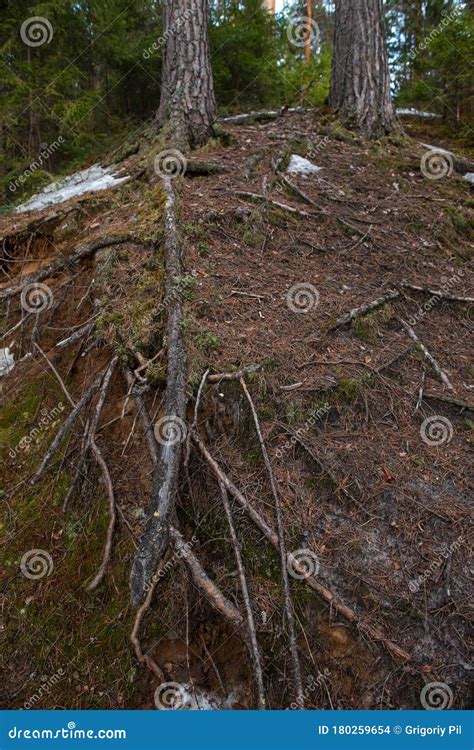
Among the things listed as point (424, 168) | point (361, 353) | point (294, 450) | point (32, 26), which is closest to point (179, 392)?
point (294, 450)

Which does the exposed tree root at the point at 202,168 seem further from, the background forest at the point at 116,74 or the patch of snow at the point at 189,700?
the patch of snow at the point at 189,700

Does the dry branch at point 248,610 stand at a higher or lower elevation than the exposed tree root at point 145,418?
lower

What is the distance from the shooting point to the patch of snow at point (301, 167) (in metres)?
5.22

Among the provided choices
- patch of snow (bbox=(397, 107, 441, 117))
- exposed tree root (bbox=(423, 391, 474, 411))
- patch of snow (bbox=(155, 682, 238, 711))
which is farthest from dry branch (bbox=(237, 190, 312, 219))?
patch of snow (bbox=(397, 107, 441, 117))

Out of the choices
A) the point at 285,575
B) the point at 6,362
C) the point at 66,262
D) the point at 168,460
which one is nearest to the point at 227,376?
the point at 168,460

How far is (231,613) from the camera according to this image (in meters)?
2.04

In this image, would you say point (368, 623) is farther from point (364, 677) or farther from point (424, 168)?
point (424, 168)

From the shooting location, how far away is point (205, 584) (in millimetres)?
2094

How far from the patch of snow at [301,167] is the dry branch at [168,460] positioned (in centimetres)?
270

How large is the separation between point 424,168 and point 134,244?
13.1 ft

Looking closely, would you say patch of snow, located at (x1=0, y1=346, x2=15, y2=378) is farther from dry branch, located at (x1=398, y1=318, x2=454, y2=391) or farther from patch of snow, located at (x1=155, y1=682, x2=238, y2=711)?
dry branch, located at (x1=398, y1=318, x2=454, y2=391)

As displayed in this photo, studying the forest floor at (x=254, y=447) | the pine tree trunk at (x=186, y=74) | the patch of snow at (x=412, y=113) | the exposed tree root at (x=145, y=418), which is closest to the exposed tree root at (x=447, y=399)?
the forest floor at (x=254, y=447)

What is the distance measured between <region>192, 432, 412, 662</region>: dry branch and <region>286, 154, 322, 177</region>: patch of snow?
12.9 ft

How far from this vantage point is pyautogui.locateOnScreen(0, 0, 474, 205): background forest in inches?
246
